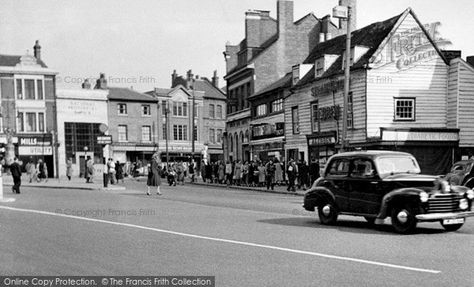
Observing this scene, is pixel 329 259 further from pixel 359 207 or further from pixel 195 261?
pixel 359 207

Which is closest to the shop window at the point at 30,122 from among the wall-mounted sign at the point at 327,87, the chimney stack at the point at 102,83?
the chimney stack at the point at 102,83

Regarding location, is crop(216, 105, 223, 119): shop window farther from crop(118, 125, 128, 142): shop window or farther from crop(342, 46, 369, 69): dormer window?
crop(342, 46, 369, 69): dormer window

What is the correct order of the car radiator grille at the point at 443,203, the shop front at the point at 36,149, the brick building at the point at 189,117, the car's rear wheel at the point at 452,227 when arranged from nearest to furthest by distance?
the car radiator grille at the point at 443,203
the car's rear wheel at the point at 452,227
the shop front at the point at 36,149
the brick building at the point at 189,117

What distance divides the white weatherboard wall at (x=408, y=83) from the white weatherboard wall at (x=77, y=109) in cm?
3628

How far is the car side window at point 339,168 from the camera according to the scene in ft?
37.6

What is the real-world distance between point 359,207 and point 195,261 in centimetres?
493

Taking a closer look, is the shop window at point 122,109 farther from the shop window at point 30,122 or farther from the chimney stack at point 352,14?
the chimney stack at point 352,14

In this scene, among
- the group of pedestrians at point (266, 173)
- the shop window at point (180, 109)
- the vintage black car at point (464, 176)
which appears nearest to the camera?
the vintage black car at point (464, 176)

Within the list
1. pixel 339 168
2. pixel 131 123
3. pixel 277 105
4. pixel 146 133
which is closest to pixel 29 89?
pixel 131 123

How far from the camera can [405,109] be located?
2680 cm

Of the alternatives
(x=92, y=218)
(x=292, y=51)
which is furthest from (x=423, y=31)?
(x=92, y=218)

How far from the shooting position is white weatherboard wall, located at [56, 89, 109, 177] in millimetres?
52625

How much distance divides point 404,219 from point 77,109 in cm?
4923

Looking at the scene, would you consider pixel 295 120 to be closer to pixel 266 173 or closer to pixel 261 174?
pixel 261 174
